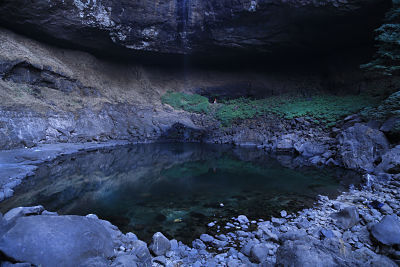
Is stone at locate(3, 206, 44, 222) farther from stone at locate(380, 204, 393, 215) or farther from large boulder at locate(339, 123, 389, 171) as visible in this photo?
large boulder at locate(339, 123, 389, 171)

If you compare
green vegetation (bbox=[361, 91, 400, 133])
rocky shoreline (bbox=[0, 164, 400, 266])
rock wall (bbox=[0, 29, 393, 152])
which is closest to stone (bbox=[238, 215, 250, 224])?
rocky shoreline (bbox=[0, 164, 400, 266])

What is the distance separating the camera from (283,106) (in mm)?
16078

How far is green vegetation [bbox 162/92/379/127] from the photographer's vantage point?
12398mm

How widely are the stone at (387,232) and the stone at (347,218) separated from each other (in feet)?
1.86

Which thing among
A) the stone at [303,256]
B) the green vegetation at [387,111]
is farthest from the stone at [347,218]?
the green vegetation at [387,111]

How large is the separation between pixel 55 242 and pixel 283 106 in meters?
16.2

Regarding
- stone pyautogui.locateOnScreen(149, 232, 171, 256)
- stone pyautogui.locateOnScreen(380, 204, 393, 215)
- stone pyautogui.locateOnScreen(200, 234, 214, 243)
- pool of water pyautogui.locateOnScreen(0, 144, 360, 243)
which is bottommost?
pool of water pyautogui.locateOnScreen(0, 144, 360, 243)

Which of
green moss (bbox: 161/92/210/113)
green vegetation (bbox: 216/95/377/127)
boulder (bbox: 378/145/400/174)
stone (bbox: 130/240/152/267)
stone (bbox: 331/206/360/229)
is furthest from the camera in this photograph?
green moss (bbox: 161/92/210/113)

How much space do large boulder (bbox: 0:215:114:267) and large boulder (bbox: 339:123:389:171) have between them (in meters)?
8.91

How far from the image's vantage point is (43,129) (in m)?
10.4

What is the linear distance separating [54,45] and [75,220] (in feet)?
55.8

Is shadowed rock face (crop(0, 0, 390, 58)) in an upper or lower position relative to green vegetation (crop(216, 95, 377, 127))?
upper

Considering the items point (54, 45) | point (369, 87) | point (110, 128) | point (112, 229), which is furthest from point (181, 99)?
point (112, 229)

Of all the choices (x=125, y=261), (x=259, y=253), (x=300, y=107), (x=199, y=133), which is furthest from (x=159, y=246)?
(x=300, y=107)
